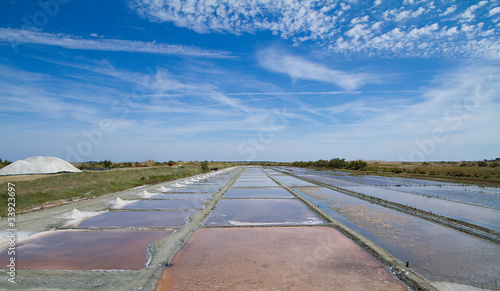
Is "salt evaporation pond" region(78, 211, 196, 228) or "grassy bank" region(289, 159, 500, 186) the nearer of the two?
"salt evaporation pond" region(78, 211, 196, 228)

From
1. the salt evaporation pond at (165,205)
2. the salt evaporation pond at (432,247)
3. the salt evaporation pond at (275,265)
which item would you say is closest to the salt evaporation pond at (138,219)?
the salt evaporation pond at (165,205)

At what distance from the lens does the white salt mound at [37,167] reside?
17.9 metres

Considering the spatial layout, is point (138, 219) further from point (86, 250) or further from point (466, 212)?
point (466, 212)

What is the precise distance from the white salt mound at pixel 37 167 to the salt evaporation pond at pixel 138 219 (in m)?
15.0

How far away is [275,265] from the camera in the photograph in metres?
4.12

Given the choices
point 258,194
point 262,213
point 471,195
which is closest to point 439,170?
point 471,195

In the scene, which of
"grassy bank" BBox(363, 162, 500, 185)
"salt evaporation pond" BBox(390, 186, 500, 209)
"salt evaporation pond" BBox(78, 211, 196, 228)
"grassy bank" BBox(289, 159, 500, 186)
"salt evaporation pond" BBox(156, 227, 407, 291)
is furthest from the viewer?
"grassy bank" BBox(289, 159, 500, 186)

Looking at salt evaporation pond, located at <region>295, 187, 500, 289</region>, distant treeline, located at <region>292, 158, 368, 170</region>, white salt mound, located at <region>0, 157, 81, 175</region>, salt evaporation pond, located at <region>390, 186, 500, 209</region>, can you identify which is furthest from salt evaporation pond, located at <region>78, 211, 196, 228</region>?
distant treeline, located at <region>292, 158, 368, 170</region>

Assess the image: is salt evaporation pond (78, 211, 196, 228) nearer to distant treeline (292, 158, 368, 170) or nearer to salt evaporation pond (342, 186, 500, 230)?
salt evaporation pond (342, 186, 500, 230)

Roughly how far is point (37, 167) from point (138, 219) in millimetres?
17128

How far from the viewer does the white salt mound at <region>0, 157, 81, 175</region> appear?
17861 millimetres

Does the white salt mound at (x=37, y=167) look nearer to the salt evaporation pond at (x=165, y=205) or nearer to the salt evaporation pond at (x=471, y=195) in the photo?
the salt evaporation pond at (x=165, y=205)

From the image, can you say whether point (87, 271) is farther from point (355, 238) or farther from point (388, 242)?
point (388, 242)

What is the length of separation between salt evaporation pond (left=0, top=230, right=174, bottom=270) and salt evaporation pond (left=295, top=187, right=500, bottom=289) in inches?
181
